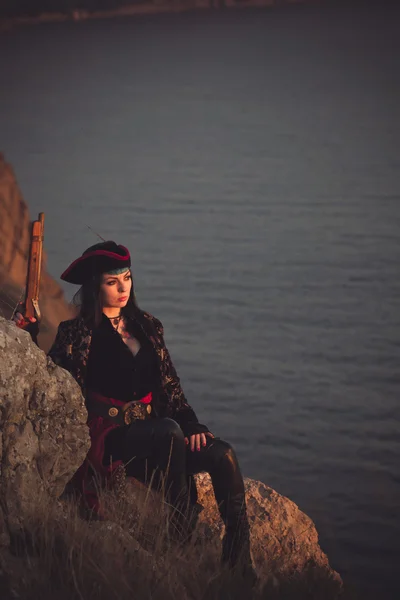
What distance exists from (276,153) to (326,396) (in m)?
4.08

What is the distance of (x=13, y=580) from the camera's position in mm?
2373

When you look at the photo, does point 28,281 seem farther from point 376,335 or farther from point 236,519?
point 376,335

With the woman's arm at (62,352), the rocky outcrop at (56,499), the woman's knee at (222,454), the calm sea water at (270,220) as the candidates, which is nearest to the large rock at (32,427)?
the rocky outcrop at (56,499)

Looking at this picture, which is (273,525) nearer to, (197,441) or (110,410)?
(197,441)

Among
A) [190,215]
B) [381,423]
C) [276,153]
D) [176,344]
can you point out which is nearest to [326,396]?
[381,423]

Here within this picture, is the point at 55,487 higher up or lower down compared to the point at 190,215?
lower down

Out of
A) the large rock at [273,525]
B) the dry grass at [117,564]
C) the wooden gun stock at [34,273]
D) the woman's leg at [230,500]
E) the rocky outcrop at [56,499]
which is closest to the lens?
the dry grass at [117,564]

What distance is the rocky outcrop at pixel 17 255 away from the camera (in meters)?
7.46

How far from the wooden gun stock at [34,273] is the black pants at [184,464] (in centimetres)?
44

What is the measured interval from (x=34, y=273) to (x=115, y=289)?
25cm

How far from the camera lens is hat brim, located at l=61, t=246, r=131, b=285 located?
2848 millimetres

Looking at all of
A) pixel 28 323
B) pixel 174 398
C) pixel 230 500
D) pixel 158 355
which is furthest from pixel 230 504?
pixel 28 323

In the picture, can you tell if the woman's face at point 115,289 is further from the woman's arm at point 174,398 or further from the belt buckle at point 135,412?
the belt buckle at point 135,412

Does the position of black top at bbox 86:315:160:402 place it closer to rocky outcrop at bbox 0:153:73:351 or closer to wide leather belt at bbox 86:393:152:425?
wide leather belt at bbox 86:393:152:425
